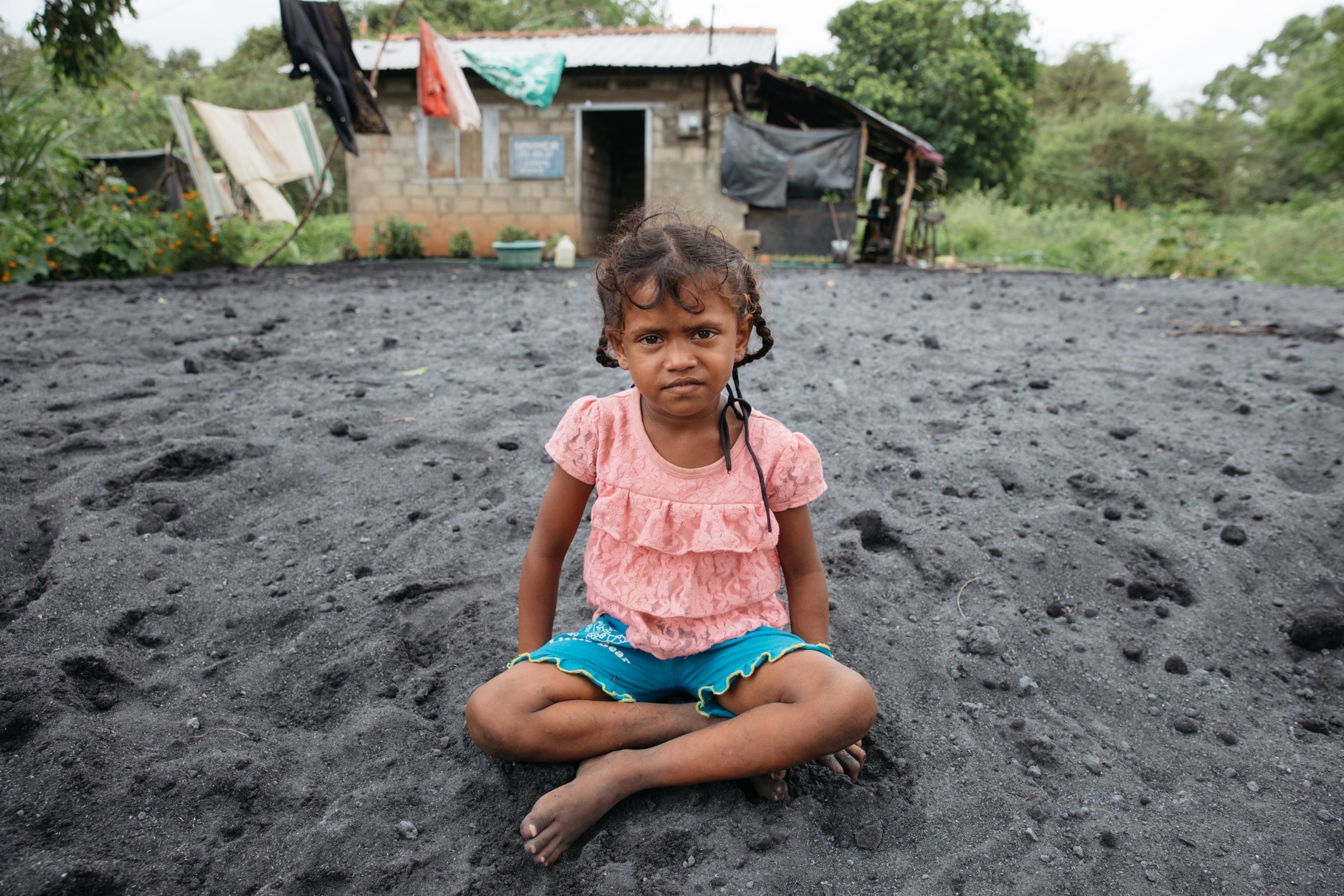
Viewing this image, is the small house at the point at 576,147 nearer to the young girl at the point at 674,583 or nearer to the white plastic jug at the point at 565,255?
the white plastic jug at the point at 565,255

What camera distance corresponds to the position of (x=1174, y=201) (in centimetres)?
2312

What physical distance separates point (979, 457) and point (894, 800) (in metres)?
1.72

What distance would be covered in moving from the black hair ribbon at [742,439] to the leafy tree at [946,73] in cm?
1742

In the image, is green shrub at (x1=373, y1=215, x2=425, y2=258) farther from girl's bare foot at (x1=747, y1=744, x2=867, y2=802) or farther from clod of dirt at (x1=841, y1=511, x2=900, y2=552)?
girl's bare foot at (x1=747, y1=744, x2=867, y2=802)

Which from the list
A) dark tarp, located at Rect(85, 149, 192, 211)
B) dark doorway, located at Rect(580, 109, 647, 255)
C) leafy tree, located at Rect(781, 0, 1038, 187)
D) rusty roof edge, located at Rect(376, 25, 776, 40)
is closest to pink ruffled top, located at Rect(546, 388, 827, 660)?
dark doorway, located at Rect(580, 109, 647, 255)

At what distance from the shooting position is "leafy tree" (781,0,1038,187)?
1653 cm

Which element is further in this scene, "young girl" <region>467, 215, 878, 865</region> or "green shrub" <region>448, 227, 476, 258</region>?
"green shrub" <region>448, 227, 476, 258</region>

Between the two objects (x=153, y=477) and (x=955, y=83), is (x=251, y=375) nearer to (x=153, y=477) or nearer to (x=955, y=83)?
(x=153, y=477)

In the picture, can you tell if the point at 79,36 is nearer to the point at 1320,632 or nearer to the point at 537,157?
the point at 537,157

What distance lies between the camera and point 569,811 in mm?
1291

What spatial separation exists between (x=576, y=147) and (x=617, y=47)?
68.0 inches

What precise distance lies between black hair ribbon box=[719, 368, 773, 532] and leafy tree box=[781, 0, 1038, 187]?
686 inches

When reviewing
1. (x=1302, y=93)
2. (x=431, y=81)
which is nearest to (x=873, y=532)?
(x=431, y=81)

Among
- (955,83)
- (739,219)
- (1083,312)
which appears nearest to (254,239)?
(739,219)
